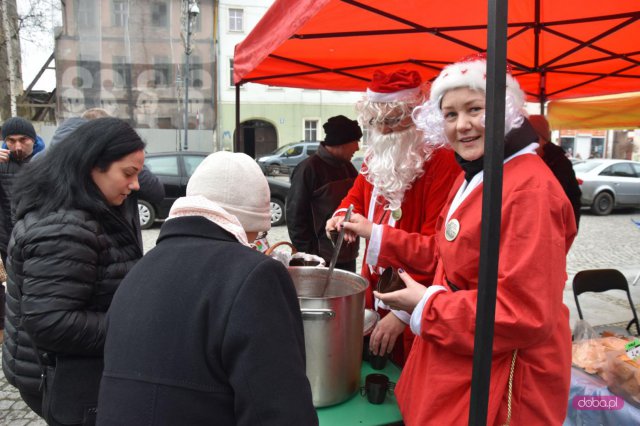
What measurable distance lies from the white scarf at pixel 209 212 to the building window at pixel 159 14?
997 inches

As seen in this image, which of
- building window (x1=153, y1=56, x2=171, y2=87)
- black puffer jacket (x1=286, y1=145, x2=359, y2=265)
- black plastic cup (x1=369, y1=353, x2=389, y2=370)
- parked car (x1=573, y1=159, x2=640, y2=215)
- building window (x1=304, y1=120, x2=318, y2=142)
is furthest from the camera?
building window (x1=304, y1=120, x2=318, y2=142)

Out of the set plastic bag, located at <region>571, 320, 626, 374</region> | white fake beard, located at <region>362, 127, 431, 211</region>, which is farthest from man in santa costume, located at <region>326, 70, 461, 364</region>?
plastic bag, located at <region>571, 320, 626, 374</region>

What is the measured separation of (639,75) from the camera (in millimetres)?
3766

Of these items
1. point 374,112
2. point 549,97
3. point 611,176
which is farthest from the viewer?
point 611,176

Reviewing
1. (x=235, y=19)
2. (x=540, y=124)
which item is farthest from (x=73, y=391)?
(x=235, y=19)

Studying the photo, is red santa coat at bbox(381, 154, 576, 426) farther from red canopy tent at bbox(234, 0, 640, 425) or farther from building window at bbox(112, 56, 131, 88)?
building window at bbox(112, 56, 131, 88)

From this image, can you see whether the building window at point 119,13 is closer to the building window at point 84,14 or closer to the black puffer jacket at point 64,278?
the building window at point 84,14

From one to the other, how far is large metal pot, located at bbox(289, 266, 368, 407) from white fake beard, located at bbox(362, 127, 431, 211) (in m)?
0.57

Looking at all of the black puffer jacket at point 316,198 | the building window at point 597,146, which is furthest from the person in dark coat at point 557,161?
the building window at point 597,146

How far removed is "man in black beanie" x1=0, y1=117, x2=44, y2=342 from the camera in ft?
11.4

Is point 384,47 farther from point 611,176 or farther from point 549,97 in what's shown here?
point 611,176

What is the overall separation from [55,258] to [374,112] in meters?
1.35

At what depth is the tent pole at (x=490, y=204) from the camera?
858mm

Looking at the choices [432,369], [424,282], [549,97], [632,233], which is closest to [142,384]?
[432,369]
